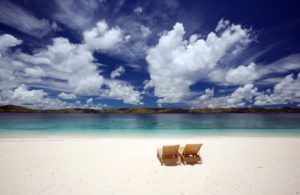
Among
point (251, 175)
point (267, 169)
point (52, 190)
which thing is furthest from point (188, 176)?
point (52, 190)

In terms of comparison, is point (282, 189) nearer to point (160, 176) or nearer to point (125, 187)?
point (160, 176)

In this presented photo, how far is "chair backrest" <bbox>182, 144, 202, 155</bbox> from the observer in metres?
7.72

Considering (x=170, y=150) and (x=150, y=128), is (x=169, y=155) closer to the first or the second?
(x=170, y=150)

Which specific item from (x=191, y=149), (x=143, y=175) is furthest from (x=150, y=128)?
(x=143, y=175)

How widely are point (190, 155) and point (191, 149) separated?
0.34 m

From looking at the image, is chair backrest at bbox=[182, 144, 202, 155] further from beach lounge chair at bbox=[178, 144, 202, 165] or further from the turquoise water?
the turquoise water

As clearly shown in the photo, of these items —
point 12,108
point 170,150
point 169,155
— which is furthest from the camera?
point 12,108

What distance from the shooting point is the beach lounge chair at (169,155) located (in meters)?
7.38

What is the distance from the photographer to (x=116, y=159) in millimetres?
8234

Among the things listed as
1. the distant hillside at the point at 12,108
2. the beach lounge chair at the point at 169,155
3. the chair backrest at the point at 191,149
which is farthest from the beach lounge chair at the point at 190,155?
the distant hillside at the point at 12,108

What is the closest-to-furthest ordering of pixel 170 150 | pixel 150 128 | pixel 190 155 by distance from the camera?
pixel 170 150 → pixel 190 155 → pixel 150 128

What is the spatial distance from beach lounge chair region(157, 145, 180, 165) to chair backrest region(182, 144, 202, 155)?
1.48 ft

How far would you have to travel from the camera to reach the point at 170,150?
7.61 m

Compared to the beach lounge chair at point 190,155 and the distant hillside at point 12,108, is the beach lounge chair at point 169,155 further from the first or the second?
the distant hillside at point 12,108
